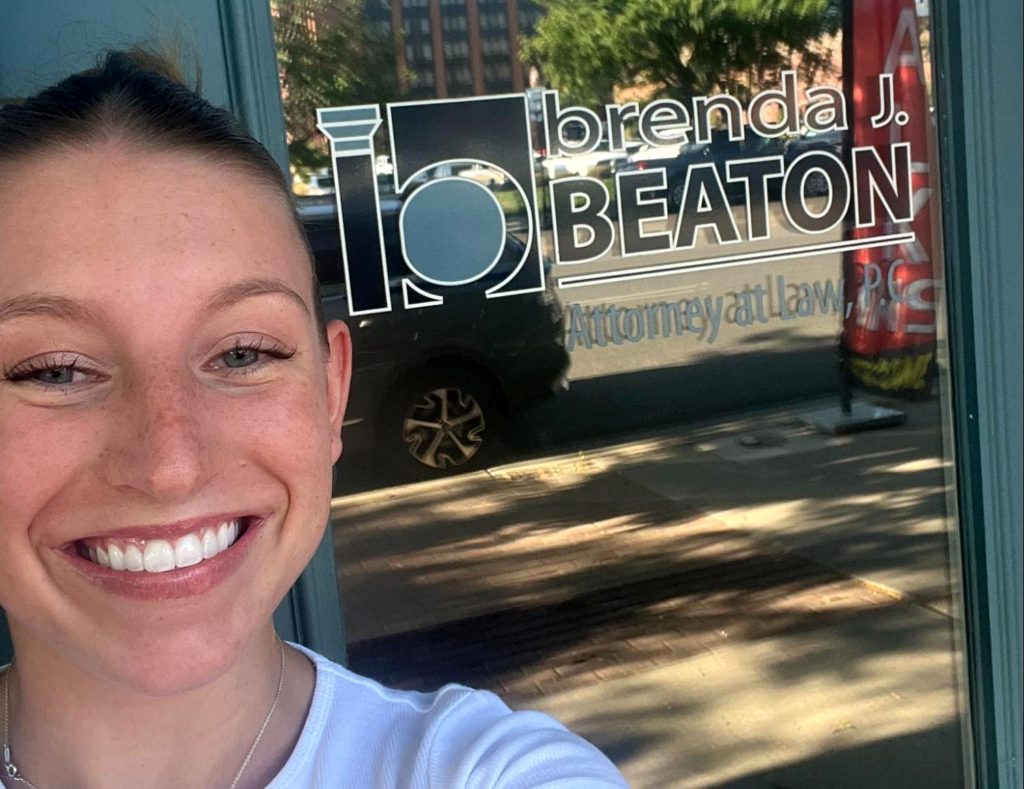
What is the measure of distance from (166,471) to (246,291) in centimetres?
21

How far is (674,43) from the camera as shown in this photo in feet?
7.21

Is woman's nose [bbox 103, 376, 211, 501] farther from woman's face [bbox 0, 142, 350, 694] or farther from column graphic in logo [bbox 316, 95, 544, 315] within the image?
column graphic in logo [bbox 316, 95, 544, 315]

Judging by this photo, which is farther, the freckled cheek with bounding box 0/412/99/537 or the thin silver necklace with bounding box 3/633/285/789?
the thin silver necklace with bounding box 3/633/285/789

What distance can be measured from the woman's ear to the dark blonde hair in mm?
184

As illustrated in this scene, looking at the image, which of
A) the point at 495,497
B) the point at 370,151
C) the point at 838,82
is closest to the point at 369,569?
the point at 495,497

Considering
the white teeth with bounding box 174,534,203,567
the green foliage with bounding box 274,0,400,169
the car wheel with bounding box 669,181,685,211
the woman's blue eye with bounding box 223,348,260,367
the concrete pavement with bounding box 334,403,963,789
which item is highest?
the green foliage with bounding box 274,0,400,169

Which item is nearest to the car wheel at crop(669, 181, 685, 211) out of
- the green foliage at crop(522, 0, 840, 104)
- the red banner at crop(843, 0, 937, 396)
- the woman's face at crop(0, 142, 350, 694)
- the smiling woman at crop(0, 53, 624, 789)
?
the green foliage at crop(522, 0, 840, 104)

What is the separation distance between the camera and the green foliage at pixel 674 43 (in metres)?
2.11

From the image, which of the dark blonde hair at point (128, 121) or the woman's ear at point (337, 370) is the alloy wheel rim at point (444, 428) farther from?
the dark blonde hair at point (128, 121)

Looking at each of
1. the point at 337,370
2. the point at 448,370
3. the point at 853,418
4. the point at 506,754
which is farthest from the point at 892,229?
the point at 506,754

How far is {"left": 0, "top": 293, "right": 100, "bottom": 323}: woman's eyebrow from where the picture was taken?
3.47ft

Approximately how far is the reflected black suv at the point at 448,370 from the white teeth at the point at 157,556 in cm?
96

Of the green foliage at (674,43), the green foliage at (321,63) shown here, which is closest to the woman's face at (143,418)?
the green foliage at (321,63)

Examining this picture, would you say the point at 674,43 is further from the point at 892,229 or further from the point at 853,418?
the point at 853,418
